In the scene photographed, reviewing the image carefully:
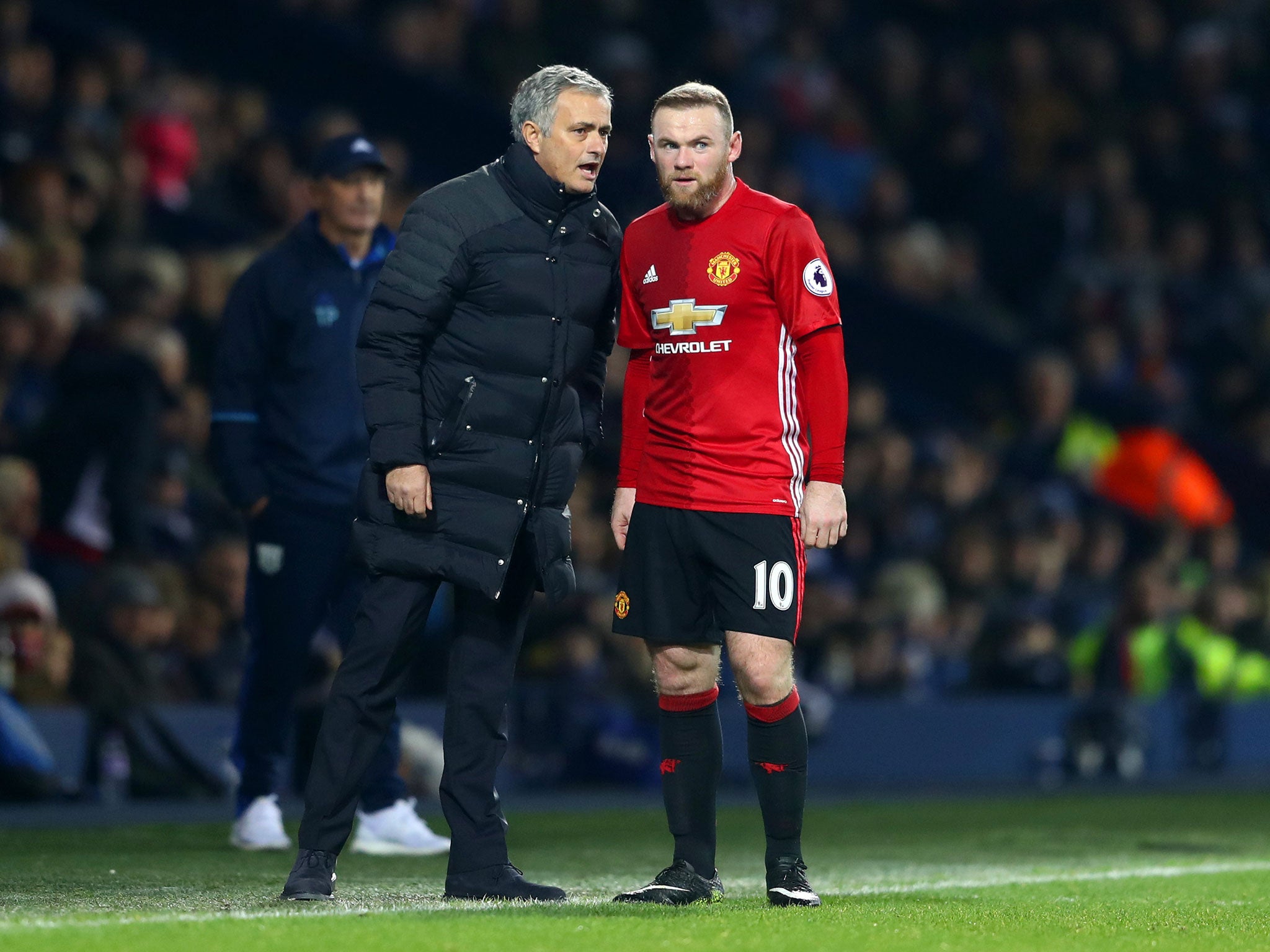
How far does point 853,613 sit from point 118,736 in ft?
15.7

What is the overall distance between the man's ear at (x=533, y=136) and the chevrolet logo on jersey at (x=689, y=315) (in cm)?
54

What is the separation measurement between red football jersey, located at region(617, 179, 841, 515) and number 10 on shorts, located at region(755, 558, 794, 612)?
0.16 m

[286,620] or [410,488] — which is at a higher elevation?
[410,488]

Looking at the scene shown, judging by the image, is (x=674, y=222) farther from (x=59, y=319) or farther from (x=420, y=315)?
(x=59, y=319)

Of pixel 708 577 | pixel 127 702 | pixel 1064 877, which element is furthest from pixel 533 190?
pixel 127 702

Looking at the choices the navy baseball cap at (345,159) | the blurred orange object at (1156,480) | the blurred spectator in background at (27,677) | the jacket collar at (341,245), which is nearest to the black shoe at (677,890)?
the jacket collar at (341,245)

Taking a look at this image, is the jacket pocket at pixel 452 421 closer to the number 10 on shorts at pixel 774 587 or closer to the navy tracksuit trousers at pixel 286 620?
the number 10 on shorts at pixel 774 587

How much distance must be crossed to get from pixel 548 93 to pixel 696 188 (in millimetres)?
461

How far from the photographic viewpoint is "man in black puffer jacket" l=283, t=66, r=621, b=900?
522 cm

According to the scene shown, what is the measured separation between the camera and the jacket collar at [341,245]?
692 centimetres

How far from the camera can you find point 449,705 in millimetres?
5449

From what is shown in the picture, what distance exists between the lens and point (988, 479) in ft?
46.0

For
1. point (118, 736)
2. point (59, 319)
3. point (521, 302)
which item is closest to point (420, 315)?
point (521, 302)

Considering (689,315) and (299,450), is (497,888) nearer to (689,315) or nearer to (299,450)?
(689,315)
